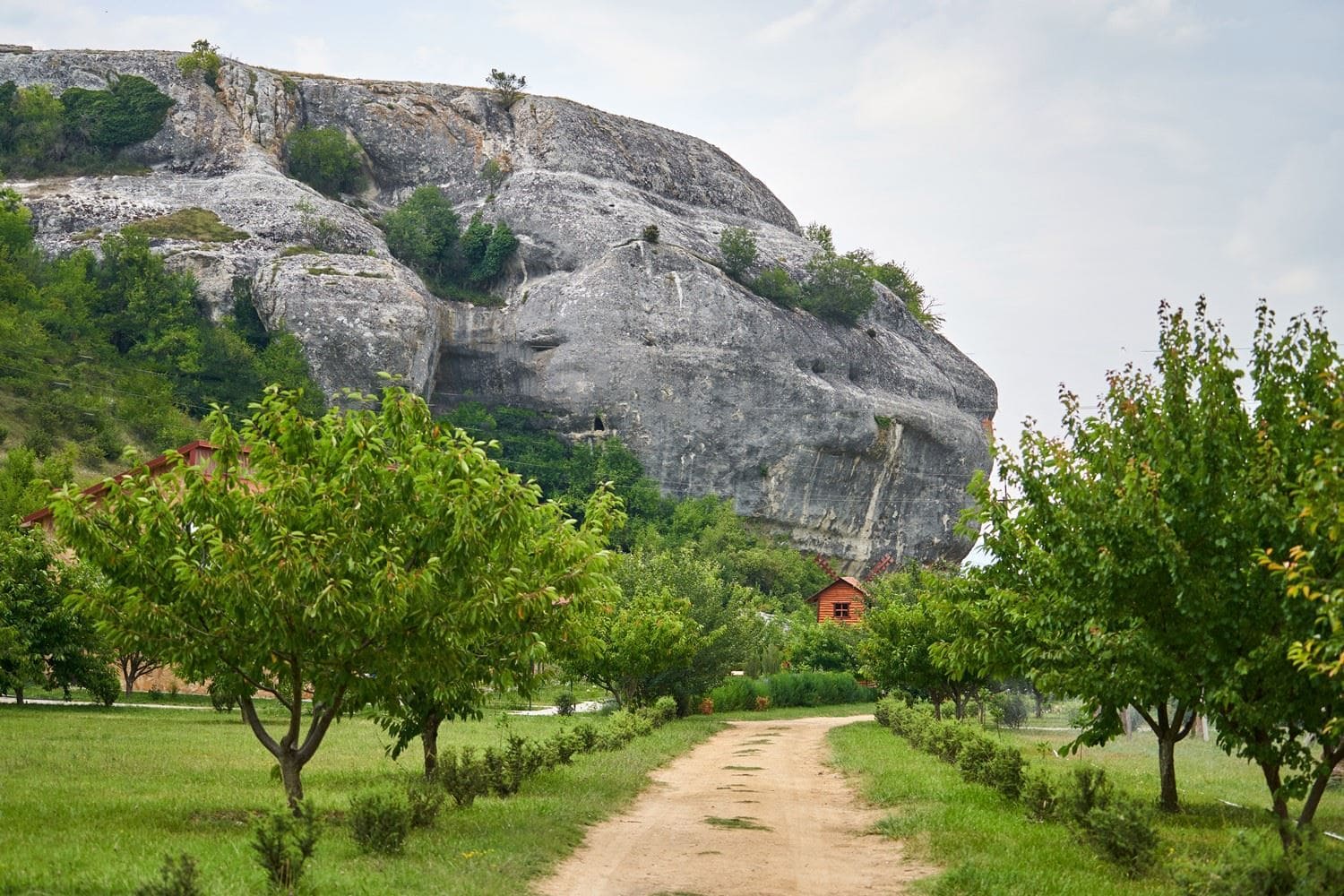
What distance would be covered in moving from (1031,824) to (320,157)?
8934cm

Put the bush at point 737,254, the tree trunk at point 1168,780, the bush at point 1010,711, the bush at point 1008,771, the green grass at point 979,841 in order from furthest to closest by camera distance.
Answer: the bush at point 737,254
the bush at point 1010,711
the tree trunk at point 1168,780
the bush at point 1008,771
the green grass at point 979,841

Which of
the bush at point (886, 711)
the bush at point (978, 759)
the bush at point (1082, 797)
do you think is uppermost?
the bush at point (1082, 797)

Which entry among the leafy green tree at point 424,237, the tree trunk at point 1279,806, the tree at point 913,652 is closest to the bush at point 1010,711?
the tree at point 913,652

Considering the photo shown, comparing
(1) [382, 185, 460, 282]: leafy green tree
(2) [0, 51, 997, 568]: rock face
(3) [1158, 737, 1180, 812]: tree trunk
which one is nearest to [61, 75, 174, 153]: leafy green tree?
(2) [0, 51, 997, 568]: rock face

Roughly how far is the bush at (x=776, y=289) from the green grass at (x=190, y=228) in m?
34.5

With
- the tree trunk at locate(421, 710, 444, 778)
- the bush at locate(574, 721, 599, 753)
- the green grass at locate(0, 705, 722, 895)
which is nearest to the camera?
the green grass at locate(0, 705, 722, 895)

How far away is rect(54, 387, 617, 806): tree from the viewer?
1204cm

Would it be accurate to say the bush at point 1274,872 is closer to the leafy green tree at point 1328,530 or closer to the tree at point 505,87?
the leafy green tree at point 1328,530

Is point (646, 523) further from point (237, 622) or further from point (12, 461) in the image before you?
point (237, 622)

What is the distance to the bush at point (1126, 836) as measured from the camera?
12.2m

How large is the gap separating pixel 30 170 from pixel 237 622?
8810 centimetres

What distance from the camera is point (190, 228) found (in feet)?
269

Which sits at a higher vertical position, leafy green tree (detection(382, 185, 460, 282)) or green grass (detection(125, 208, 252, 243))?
leafy green tree (detection(382, 185, 460, 282))

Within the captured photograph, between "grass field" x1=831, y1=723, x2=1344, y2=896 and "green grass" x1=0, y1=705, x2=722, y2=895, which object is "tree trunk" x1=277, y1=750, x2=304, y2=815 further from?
"grass field" x1=831, y1=723, x2=1344, y2=896
